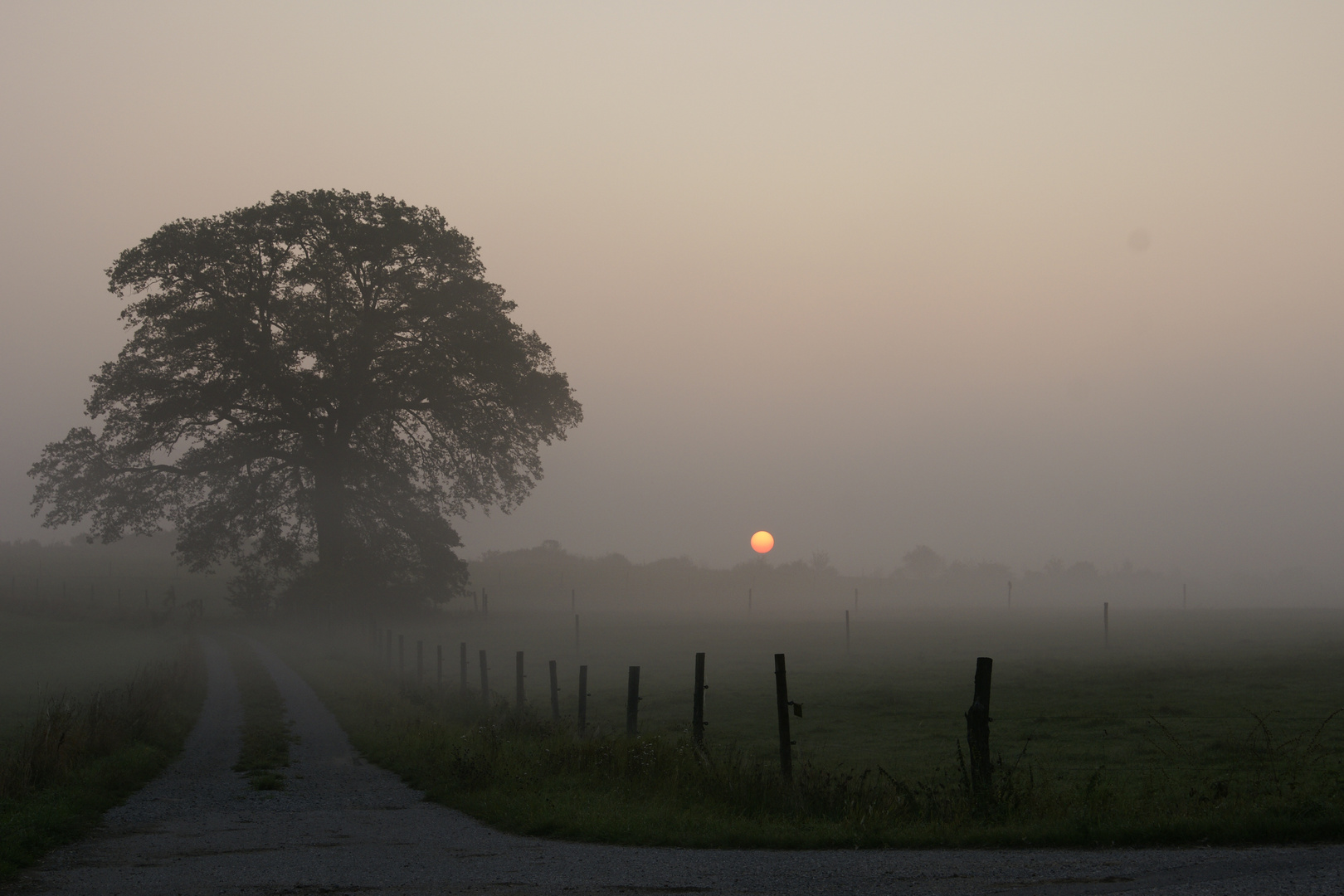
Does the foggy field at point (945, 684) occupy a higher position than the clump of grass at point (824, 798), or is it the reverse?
the clump of grass at point (824, 798)

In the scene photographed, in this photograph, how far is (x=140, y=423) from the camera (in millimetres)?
45344

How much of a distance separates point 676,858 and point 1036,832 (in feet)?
12.3

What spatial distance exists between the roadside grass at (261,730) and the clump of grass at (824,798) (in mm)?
1912

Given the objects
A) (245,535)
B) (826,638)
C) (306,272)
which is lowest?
(826,638)

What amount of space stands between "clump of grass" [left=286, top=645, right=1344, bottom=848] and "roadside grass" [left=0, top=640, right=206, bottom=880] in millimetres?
4148

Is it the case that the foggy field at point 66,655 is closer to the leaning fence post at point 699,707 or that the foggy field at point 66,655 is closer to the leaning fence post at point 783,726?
the leaning fence post at point 699,707

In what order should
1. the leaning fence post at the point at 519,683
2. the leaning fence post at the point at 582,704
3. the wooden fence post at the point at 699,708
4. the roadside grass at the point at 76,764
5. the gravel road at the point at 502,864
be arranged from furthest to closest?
the leaning fence post at the point at 519,683
the leaning fence post at the point at 582,704
the wooden fence post at the point at 699,708
the roadside grass at the point at 76,764
the gravel road at the point at 502,864

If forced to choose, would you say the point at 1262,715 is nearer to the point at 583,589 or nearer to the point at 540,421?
the point at 540,421

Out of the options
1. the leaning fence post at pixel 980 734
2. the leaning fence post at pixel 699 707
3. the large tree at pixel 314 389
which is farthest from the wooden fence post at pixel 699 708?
the large tree at pixel 314 389

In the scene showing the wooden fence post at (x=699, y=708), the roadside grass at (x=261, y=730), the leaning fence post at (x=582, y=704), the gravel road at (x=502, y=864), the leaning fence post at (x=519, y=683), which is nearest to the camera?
the gravel road at (x=502, y=864)

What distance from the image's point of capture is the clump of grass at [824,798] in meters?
11.1

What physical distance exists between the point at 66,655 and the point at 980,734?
41007 millimetres

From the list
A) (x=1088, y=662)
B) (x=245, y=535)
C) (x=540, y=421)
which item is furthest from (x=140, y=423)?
Result: (x=1088, y=662)

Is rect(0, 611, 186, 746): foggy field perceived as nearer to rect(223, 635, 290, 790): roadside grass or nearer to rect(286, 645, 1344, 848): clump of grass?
rect(223, 635, 290, 790): roadside grass
